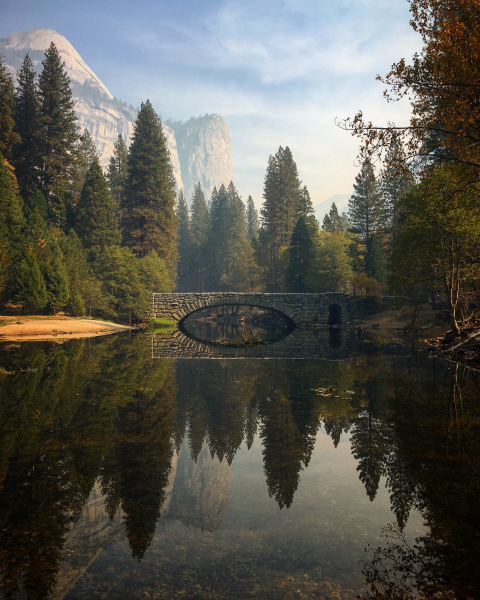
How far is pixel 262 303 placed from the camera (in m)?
43.6

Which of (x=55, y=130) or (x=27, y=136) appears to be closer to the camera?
(x=27, y=136)

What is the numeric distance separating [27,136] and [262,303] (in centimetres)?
3457

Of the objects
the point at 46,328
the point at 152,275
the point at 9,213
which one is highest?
the point at 9,213

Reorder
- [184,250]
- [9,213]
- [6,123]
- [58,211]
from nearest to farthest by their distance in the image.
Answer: [9,213]
[58,211]
[6,123]
[184,250]

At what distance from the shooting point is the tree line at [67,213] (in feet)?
108

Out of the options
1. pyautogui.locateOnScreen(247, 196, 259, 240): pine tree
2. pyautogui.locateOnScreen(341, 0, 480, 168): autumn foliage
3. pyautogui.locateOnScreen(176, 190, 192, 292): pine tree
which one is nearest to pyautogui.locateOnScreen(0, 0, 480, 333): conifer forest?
pyautogui.locateOnScreen(341, 0, 480, 168): autumn foliage

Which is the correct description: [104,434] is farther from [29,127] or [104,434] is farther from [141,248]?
[29,127]

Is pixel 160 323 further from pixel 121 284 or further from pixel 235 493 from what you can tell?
pixel 235 493

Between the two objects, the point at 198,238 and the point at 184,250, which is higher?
the point at 198,238

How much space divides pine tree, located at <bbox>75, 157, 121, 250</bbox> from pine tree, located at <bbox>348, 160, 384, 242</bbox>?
36.9 metres

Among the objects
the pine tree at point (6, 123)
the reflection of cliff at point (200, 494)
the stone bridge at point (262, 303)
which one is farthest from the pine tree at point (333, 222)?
the reflection of cliff at point (200, 494)

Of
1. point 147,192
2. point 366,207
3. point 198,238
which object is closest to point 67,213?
point 147,192

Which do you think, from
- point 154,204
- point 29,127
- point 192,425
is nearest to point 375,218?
point 154,204

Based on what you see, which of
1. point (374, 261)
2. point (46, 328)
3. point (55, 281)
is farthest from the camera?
point (374, 261)
